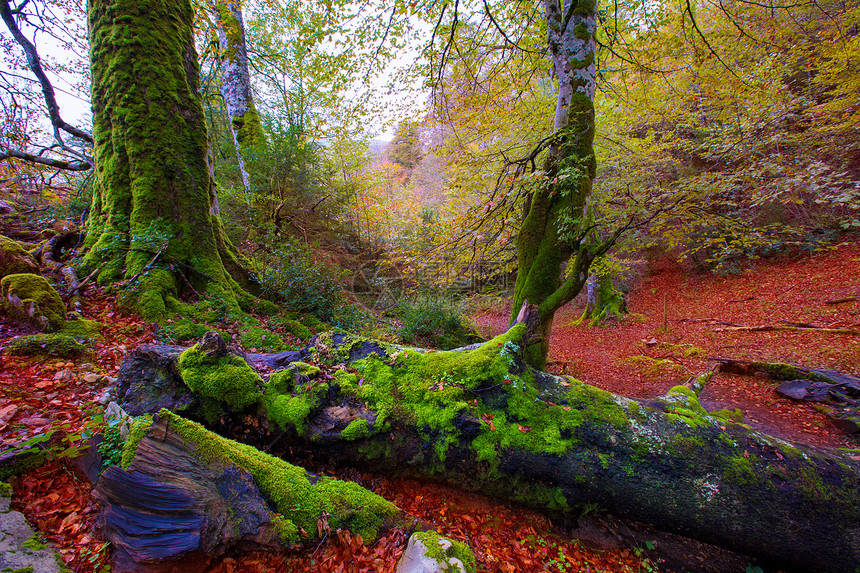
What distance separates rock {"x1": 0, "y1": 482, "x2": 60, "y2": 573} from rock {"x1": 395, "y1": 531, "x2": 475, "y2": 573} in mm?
1749

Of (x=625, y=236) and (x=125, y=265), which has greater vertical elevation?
(x=625, y=236)

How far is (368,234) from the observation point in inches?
477

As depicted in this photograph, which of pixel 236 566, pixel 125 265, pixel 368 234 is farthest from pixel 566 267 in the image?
pixel 368 234

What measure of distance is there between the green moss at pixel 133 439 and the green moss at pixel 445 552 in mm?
1816

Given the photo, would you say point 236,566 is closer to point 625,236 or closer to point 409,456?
point 409,456

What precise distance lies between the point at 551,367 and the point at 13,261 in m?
8.75

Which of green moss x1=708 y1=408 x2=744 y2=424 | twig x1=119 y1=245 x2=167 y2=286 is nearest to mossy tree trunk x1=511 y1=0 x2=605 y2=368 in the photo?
green moss x1=708 y1=408 x2=744 y2=424

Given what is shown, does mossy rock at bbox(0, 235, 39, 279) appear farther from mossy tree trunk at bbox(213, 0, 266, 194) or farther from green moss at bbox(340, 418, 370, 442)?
mossy tree trunk at bbox(213, 0, 266, 194)

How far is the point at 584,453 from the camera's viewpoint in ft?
8.79

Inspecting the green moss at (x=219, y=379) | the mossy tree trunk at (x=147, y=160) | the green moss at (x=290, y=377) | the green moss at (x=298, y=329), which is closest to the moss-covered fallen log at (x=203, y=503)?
the green moss at (x=219, y=379)

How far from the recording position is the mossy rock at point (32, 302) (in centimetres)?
318

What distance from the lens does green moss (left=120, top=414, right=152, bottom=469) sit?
1802mm

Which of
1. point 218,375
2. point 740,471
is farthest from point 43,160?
point 740,471

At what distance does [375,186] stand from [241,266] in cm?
830
